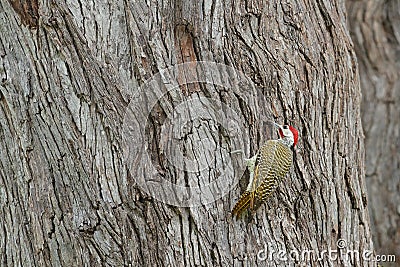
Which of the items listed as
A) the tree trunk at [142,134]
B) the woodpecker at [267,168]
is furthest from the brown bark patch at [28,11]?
the woodpecker at [267,168]

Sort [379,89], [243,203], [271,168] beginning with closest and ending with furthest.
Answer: [243,203], [271,168], [379,89]

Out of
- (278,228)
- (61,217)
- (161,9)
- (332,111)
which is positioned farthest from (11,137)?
(332,111)

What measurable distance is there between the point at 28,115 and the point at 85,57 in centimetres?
49

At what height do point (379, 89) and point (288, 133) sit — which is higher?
point (379, 89)

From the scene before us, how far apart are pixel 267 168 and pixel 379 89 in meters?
3.73

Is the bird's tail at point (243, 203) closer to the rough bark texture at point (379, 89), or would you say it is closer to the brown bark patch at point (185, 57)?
the brown bark patch at point (185, 57)

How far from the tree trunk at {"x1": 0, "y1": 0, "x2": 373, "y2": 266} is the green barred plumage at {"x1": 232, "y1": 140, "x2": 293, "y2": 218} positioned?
3.9 inches

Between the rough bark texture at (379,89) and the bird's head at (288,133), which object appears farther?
the rough bark texture at (379,89)

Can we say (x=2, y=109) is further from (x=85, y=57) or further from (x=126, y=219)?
(x=126, y=219)

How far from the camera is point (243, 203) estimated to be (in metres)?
3.77

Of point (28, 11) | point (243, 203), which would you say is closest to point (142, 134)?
point (243, 203)

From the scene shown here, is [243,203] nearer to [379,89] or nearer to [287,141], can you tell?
[287,141]

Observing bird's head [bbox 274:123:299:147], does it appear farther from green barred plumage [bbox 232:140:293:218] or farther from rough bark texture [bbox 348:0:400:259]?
rough bark texture [bbox 348:0:400:259]

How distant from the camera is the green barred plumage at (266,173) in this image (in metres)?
3.78
